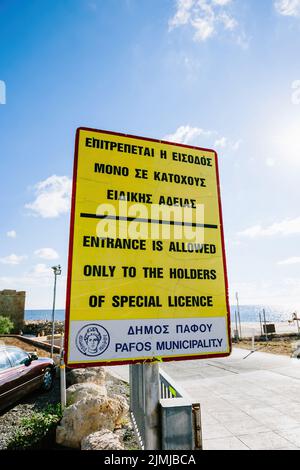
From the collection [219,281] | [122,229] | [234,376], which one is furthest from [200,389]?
[122,229]

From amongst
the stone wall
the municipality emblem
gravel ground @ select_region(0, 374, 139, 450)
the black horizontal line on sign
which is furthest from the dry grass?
the stone wall

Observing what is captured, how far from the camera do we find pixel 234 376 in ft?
29.7

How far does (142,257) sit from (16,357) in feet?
23.6

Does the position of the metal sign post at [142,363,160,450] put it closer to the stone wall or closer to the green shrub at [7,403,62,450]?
the green shrub at [7,403,62,450]

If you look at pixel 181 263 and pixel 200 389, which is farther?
pixel 200 389

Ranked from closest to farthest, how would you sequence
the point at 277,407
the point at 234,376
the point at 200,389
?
the point at 277,407 → the point at 200,389 → the point at 234,376

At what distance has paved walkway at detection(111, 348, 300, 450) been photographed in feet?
15.1

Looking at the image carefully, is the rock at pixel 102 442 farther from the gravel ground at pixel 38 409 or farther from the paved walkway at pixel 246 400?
the paved walkway at pixel 246 400

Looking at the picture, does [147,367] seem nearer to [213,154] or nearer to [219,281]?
[219,281]

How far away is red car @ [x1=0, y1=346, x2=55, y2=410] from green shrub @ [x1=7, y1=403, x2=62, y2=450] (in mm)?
1027

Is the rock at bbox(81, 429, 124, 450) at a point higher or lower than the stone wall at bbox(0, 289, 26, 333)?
lower

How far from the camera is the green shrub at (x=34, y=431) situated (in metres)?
4.69

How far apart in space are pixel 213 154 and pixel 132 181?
777mm

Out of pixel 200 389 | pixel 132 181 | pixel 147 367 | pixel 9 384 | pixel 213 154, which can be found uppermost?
pixel 213 154
